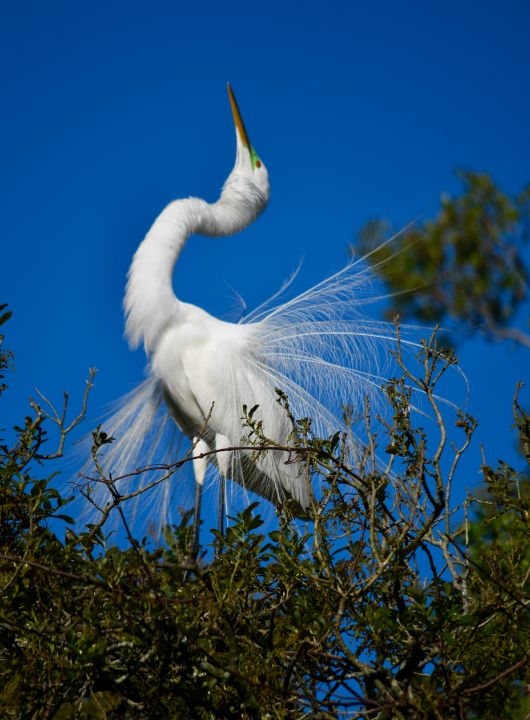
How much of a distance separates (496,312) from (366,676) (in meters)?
2.06

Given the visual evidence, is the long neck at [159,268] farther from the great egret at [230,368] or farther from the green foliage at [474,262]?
the green foliage at [474,262]

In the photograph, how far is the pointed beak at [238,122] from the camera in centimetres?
741

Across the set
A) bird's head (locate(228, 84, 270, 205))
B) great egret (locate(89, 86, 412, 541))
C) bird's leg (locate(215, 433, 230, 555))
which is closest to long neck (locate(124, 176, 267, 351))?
great egret (locate(89, 86, 412, 541))

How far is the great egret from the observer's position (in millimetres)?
5547

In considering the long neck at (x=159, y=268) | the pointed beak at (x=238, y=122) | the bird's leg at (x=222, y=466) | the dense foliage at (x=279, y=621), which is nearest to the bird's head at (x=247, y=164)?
the pointed beak at (x=238, y=122)

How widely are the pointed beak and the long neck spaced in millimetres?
1165

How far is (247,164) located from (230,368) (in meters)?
2.36

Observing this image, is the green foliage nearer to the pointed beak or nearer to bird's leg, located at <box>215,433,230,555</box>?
bird's leg, located at <box>215,433,230,555</box>

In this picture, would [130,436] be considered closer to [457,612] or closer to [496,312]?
[496,312]

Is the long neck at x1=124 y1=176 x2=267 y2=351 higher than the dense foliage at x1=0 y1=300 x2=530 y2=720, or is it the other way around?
the long neck at x1=124 y1=176 x2=267 y2=351

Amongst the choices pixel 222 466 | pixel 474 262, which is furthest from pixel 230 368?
pixel 474 262

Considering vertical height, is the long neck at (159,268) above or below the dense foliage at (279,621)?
above

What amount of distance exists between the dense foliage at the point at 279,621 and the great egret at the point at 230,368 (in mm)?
3102

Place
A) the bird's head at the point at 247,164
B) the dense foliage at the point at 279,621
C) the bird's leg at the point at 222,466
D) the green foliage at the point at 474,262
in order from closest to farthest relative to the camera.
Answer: the dense foliage at the point at 279,621, the green foliage at the point at 474,262, the bird's leg at the point at 222,466, the bird's head at the point at 247,164
